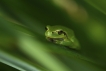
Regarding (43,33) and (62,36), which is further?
(62,36)

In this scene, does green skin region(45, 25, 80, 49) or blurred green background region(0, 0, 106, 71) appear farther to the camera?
green skin region(45, 25, 80, 49)

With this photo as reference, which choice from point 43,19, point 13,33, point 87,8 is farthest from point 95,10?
point 13,33

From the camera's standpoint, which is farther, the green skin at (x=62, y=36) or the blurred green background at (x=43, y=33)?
the green skin at (x=62, y=36)

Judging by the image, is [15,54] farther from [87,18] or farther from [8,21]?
[87,18]
